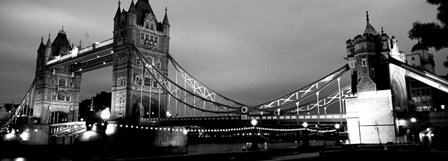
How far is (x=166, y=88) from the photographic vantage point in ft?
193

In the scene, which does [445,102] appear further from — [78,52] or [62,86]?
[62,86]

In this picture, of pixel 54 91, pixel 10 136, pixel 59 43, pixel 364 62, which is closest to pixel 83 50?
pixel 54 91

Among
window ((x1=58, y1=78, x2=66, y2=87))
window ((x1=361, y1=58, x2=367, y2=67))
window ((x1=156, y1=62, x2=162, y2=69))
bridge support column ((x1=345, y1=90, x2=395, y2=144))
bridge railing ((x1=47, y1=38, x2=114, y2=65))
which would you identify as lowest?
bridge support column ((x1=345, y1=90, x2=395, y2=144))

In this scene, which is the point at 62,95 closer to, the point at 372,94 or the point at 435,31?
the point at 372,94

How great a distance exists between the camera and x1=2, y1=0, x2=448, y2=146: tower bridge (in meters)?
37.4

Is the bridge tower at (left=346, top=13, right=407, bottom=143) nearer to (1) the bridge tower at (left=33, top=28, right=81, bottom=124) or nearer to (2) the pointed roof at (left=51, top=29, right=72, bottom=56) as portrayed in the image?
(1) the bridge tower at (left=33, top=28, right=81, bottom=124)

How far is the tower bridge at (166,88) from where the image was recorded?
37.4m

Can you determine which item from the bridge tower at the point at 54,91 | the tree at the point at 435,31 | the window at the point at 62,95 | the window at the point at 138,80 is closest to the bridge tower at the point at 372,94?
the tree at the point at 435,31

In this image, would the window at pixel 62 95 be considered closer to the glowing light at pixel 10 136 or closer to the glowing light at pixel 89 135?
the glowing light at pixel 10 136

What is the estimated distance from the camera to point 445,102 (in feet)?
208

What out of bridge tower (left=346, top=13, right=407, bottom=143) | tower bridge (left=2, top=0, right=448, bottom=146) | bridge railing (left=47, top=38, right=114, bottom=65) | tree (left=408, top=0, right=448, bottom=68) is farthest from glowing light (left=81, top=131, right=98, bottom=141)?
tree (left=408, top=0, right=448, bottom=68)

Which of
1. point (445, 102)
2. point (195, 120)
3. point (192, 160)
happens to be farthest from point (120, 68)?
point (445, 102)

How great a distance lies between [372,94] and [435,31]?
26.9 metres

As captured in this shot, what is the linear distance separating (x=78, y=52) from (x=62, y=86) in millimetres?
13869
